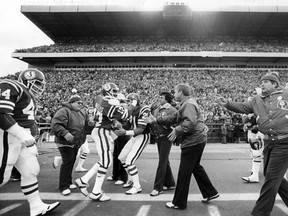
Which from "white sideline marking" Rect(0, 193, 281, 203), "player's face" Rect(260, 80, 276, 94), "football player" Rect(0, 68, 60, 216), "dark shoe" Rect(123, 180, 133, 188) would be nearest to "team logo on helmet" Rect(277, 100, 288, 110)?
"player's face" Rect(260, 80, 276, 94)

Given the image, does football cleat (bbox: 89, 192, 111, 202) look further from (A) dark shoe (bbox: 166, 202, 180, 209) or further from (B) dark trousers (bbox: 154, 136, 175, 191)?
(A) dark shoe (bbox: 166, 202, 180, 209)

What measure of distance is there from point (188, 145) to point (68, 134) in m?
2.25

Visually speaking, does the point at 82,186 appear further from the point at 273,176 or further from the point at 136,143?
the point at 273,176

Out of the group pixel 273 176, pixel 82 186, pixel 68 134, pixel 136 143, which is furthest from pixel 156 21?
pixel 273 176

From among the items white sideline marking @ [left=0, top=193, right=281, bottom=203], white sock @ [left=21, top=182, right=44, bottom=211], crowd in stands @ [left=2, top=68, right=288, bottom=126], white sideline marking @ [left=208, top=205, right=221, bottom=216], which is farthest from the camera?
crowd in stands @ [left=2, top=68, right=288, bottom=126]

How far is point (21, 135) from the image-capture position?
3242mm

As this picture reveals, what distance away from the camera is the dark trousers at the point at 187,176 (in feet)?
13.8

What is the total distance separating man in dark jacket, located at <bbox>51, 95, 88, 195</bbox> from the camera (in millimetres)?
5121

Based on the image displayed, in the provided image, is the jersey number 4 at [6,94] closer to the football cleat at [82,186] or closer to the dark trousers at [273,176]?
the football cleat at [82,186]

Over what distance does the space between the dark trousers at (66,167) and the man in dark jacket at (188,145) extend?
2079mm

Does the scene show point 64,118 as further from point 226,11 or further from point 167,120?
point 226,11

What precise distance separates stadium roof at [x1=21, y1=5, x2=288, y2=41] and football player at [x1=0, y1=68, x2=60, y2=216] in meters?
31.8

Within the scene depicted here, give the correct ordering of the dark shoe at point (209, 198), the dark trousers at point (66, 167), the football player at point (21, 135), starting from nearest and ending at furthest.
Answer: the football player at point (21, 135)
the dark shoe at point (209, 198)
the dark trousers at point (66, 167)

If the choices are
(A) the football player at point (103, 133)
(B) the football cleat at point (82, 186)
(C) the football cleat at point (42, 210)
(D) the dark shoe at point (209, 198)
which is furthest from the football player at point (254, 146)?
(C) the football cleat at point (42, 210)
